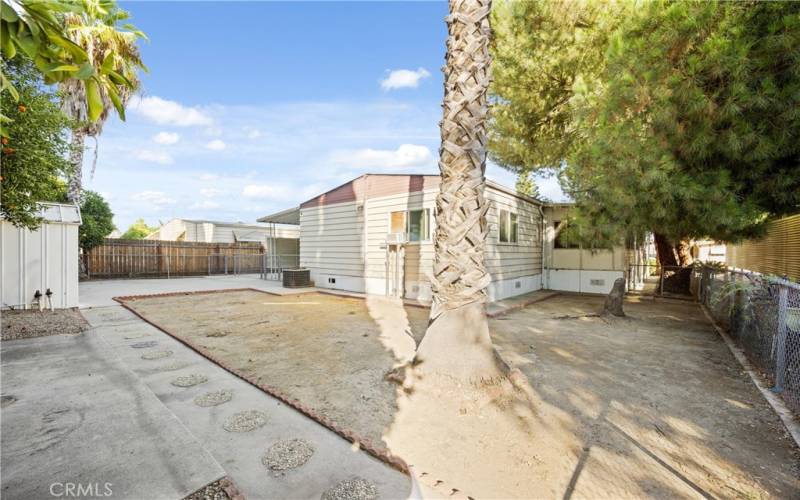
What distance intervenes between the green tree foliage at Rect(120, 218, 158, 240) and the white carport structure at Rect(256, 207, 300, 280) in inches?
912

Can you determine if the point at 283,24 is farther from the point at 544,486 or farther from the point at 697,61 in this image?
the point at 544,486

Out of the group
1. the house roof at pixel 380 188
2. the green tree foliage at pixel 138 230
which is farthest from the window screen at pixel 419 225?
the green tree foliage at pixel 138 230

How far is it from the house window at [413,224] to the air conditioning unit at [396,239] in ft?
0.36

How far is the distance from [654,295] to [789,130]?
8.14 metres

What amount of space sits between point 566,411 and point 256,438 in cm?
295

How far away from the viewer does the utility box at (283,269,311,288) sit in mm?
13289

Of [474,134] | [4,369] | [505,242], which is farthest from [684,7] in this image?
[4,369]

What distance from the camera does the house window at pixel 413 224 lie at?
32.9ft

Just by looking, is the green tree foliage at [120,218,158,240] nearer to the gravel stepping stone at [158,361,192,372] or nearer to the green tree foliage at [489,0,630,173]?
the gravel stepping stone at [158,361,192,372]

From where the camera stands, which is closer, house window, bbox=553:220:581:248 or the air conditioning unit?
the air conditioning unit

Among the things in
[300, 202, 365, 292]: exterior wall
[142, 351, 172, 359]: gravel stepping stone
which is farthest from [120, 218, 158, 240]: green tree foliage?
[142, 351, 172, 359]: gravel stepping stone

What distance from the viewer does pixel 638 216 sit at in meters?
6.75

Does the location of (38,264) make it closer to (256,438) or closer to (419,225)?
(256,438)

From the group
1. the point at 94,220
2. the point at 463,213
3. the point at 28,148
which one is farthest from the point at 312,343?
the point at 94,220
